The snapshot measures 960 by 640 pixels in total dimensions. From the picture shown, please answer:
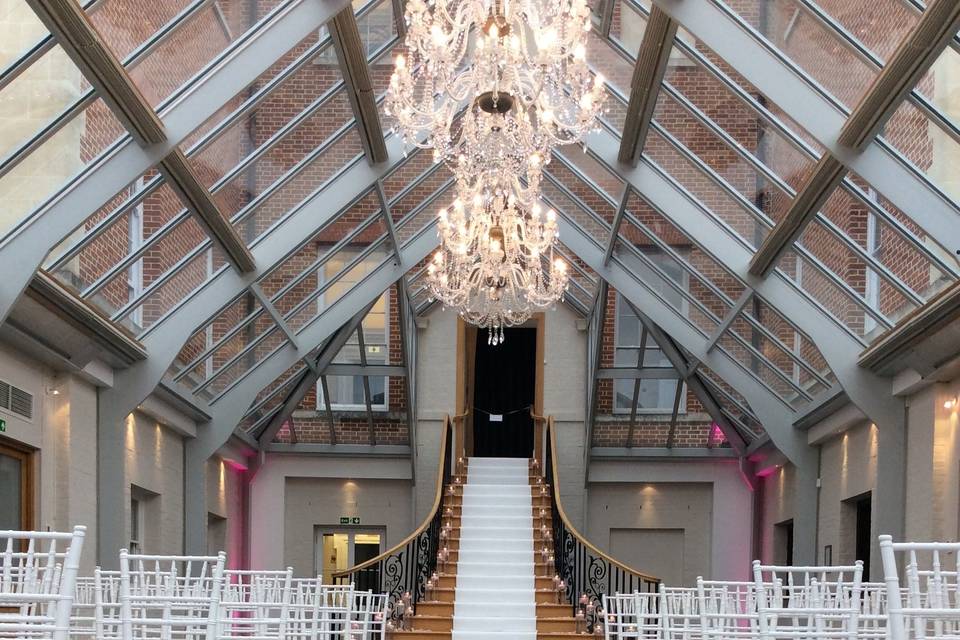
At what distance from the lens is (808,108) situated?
9.20m

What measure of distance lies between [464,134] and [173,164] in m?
2.24

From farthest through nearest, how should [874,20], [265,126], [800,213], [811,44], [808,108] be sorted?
[265,126] → [800,213] → [808,108] → [811,44] → [874,20]

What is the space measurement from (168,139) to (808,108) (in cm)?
443

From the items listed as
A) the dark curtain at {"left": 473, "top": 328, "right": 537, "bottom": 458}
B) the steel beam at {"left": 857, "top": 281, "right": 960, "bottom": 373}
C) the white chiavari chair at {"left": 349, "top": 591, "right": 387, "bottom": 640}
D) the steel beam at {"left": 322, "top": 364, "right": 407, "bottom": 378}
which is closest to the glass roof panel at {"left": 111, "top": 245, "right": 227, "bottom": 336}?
the white chiavari chair at {"left": 349, "top": 591, "right": 387, "bottom": 640}

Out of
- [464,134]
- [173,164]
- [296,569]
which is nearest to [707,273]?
[464,134]

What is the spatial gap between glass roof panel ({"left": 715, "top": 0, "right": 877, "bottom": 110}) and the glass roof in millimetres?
19

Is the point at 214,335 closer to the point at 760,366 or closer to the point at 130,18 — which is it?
the point at 760,366

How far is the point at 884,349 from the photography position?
11055mm

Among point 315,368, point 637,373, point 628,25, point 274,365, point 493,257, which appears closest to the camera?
point 628,25

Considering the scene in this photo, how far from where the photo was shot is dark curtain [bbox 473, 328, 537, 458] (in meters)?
21.8

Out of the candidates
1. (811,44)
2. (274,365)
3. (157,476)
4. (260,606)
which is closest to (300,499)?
(274,365)

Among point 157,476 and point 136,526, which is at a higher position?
point 157,476

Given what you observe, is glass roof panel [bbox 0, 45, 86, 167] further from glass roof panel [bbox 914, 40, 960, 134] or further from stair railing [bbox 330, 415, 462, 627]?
stair railing [bbox 330, 415, 462, 627]

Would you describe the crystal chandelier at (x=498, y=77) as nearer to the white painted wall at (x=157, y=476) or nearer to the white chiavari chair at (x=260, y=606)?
the white chiavari chair at (x=260, y=606)
